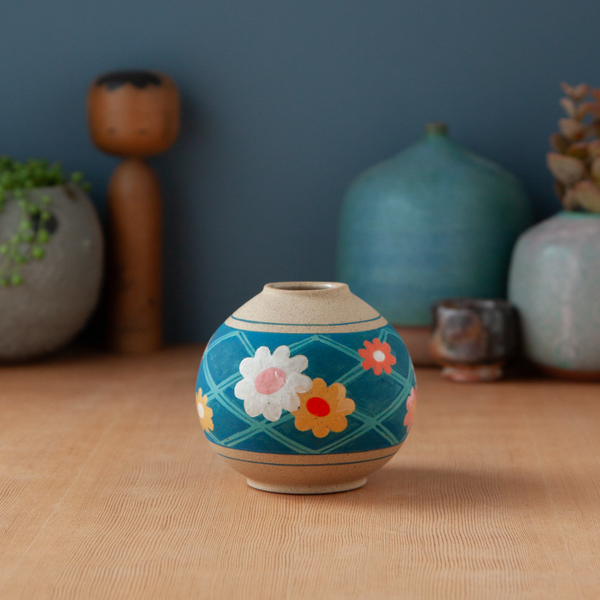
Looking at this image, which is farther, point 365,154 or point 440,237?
point 365,154

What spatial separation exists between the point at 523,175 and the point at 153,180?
33.7 inches

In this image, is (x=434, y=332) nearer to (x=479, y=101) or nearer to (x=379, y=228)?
(x=379, y=228)

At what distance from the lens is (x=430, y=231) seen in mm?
1739

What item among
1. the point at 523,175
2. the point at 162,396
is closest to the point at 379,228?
the point at 523,175

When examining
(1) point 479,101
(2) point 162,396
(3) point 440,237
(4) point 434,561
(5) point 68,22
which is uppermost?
(5) point 68,22

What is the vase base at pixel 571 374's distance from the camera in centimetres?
163

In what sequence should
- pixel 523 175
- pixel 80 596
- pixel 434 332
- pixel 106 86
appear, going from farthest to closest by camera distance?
pixel 523 175
pixel 106 86
pixel 434 332
pixel 80 596

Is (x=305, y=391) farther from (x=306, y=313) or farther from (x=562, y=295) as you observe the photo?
(x=562, y=295)

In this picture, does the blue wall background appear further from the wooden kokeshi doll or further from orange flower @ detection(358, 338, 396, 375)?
orange flower @ detection(358, 338, 396, 375)

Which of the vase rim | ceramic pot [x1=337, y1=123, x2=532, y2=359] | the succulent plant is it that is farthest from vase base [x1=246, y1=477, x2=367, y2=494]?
the succulent plant

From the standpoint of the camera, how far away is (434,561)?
32.6 inches

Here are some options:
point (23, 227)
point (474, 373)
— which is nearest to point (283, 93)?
point (23, 227)

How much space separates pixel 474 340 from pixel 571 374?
20 centimetres

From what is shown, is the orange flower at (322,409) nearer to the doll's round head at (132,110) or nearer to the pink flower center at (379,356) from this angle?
the pink flower center at (379,356)
